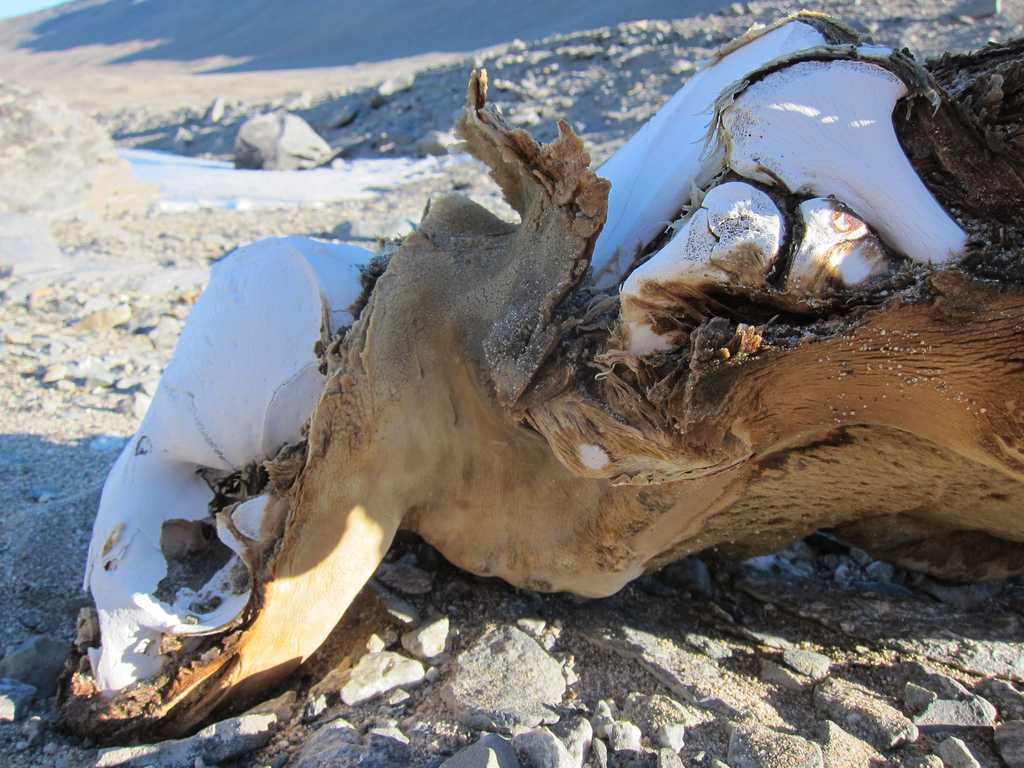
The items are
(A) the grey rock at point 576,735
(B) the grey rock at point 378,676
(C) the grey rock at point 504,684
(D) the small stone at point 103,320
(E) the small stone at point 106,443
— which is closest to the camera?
(A) the grey rock at point 576,735

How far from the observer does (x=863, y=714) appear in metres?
1.30

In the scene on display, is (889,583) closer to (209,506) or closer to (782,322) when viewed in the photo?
(782,322)

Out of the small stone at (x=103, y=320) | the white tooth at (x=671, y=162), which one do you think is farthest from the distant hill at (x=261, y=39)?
the white tooth at (x=671, y=162)

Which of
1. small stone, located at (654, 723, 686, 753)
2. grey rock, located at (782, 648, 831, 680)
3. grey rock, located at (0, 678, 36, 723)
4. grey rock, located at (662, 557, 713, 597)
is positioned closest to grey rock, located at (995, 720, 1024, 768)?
grey rock, located at (782, 648, 831, 680)

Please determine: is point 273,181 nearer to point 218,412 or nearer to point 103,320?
point 103,320

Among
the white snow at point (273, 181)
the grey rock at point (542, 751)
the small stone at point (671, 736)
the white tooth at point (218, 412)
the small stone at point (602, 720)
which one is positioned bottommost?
the white snow at point (273, 181)

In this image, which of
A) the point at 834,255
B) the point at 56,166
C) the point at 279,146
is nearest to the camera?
the point at 834,255

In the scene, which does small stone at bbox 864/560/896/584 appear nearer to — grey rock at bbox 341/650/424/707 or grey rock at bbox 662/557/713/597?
grey rock at bbox 662/557/713/597

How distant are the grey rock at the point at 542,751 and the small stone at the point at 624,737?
3.7 inches

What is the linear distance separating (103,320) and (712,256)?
3.17m

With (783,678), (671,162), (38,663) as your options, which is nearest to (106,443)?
(38,663)

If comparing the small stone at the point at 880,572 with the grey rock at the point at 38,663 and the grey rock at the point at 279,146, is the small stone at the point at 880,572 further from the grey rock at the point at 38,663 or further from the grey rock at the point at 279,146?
the grey rock at the point at 279,146

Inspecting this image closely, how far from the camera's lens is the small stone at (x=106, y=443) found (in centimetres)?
244

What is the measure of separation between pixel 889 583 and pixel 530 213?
122 centimetres
